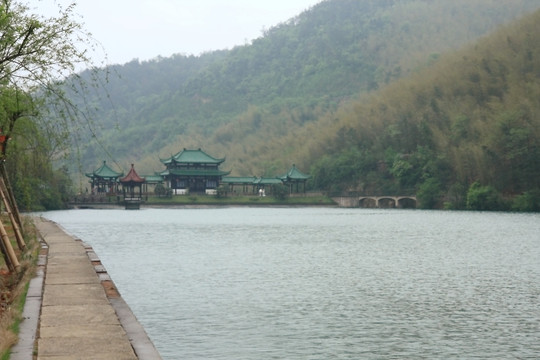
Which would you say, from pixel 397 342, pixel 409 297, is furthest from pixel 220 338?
pixel 409 297

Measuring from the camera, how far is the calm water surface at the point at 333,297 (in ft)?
49.1

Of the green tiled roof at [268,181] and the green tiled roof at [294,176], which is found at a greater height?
the green tiled roof at [294,176]

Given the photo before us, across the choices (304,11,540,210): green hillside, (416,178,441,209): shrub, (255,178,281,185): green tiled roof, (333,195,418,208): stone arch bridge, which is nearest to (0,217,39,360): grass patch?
(304,11,540,210): green hillside

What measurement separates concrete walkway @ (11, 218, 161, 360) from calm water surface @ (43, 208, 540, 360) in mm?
1169

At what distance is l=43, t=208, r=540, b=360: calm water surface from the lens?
1495 centimetres

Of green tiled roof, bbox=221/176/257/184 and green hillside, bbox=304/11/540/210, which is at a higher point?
green hillside, bbox=304/11/540/210

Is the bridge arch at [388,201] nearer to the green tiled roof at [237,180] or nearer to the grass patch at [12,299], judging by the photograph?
the green tiled roof at [237,180]

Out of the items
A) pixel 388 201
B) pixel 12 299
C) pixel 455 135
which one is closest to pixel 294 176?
pixel 388 201

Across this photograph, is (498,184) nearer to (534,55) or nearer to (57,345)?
(534,55)

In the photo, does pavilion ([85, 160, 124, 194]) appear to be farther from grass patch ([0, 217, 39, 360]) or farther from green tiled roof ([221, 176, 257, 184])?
grass patch ([0, 217, 39, 360])

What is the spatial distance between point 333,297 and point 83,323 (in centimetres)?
956

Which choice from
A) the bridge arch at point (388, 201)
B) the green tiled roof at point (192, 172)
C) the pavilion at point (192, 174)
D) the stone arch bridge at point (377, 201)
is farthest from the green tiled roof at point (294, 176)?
the bridge arch at point (388, 201)

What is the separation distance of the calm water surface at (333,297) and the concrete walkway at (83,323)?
1169 millimetres

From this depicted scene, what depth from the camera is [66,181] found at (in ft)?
301
